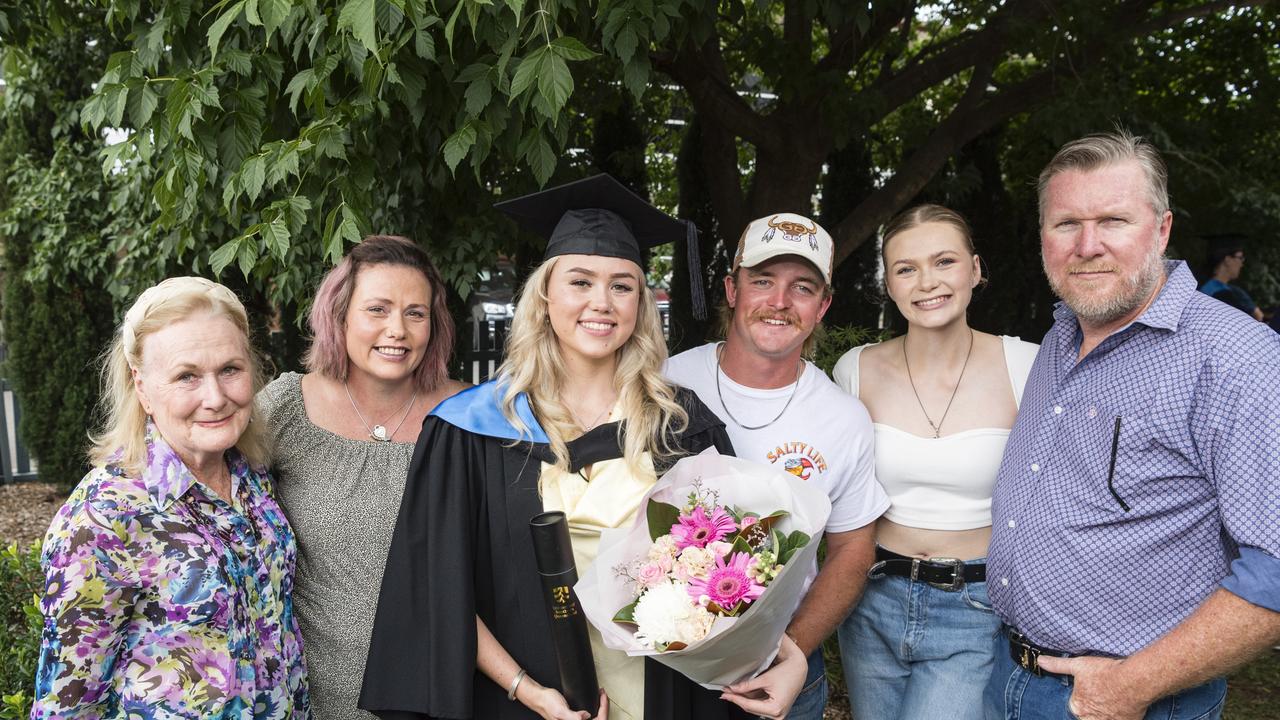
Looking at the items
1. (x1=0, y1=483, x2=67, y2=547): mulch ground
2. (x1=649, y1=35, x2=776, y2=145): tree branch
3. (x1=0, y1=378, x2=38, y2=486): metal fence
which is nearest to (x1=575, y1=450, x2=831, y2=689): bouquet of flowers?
(x1=649, y1=35, x2=776, y2=145): tree branch

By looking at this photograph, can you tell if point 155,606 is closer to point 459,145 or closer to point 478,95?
point 459,145

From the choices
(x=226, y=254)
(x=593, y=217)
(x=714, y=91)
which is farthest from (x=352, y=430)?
(x=714, y=91)

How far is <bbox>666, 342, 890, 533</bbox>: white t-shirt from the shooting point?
Answer: 96.4 inches

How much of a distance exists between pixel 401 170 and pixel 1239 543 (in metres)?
3.06

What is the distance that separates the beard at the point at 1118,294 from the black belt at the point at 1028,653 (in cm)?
84

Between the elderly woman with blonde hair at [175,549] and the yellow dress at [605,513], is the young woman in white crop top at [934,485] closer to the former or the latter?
the yellow dress at [605,513]

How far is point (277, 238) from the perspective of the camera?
2.71 metres

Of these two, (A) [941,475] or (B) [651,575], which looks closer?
(B) [651,575]

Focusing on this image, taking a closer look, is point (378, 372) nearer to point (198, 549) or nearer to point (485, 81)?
point (198, 549)

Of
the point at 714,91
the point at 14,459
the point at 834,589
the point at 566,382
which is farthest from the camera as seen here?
the point at 14,459

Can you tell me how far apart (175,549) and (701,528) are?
1.14 meters

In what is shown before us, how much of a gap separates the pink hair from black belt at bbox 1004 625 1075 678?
180cm

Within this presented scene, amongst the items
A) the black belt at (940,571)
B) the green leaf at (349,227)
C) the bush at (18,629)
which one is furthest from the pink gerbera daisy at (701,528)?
the bush at (18,629)

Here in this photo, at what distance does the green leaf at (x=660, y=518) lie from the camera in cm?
188
